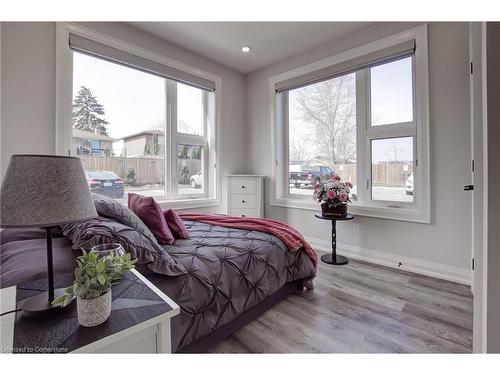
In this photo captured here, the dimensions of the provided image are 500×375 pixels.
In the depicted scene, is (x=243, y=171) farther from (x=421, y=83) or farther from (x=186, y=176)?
(x=421, y=83)

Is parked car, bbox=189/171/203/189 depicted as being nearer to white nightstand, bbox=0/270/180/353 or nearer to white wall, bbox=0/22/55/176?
white wall, bbox=0/22/55/176

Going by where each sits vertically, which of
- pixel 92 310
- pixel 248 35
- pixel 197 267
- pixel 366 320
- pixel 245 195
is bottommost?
pixel 366 320

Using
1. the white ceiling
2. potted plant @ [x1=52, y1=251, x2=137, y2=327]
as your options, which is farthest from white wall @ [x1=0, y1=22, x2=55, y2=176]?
potted plant @ [x1=52, y1=251, x2=137, y2=327]

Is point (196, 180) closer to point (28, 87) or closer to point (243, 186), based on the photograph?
point (243, 186)

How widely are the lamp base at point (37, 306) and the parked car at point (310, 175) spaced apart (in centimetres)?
303

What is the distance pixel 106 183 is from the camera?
2.75m

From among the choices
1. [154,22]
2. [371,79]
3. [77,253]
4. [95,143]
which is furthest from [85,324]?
[371,79]

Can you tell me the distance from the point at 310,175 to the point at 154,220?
2412 mm

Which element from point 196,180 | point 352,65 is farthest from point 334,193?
point 196,180

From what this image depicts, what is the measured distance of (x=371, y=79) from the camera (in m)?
2.89

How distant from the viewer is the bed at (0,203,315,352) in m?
1.11

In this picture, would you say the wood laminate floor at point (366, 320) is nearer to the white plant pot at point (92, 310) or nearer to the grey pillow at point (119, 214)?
the grey pillow at point (119, 214)
